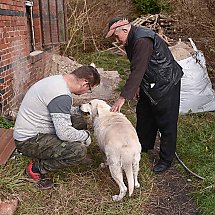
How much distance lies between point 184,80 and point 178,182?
2.38 metres

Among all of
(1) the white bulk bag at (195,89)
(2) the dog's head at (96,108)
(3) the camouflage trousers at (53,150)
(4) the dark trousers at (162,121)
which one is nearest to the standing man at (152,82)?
(4) the dark trousers at (162,121)

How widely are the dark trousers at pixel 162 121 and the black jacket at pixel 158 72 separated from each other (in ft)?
0.31

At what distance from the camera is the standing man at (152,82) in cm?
352

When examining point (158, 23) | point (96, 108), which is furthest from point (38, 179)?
point (158, 23)

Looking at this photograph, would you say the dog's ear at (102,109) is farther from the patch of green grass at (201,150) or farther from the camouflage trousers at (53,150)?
the patch of green grass at (201,150)

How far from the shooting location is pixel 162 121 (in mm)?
4012

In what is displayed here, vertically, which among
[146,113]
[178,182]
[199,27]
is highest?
[199,27]

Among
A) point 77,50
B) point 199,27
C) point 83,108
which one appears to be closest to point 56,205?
point 83,108

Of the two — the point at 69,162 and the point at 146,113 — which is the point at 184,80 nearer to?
the point at 146,113

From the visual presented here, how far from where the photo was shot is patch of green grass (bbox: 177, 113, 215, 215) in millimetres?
3487

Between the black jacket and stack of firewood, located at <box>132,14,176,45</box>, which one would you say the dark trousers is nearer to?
the black jacket

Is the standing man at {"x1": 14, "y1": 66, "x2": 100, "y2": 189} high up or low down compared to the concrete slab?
up

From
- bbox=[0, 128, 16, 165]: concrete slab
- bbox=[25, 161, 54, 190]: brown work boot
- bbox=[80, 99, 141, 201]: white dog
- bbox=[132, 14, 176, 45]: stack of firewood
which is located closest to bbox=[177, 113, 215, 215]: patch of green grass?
bbox=[80, 99, 141, 201]: white dog

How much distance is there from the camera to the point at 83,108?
4000 mm
